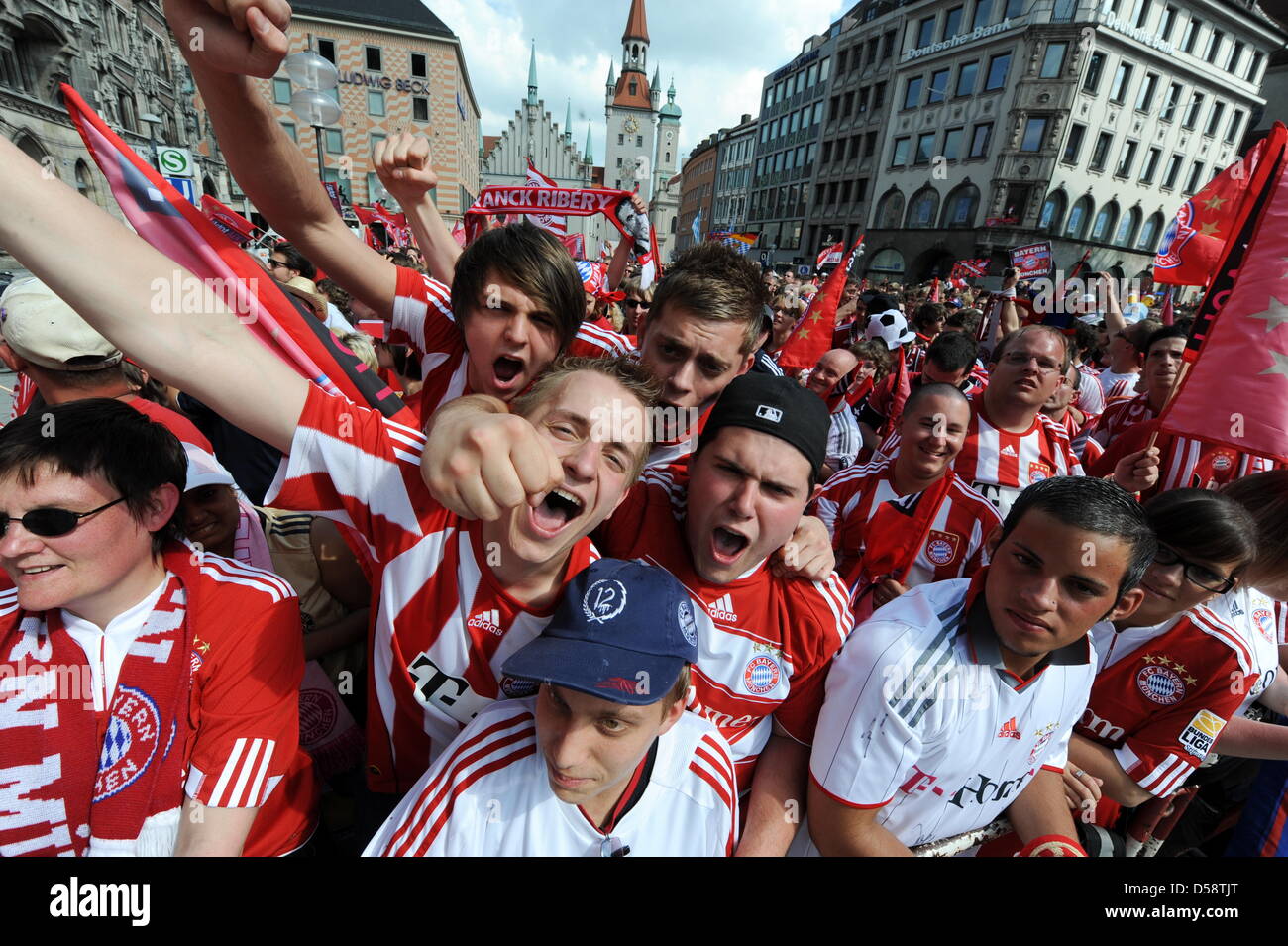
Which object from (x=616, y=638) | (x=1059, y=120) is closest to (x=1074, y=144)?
(x=1059, y=120)

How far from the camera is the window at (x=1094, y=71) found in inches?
1230

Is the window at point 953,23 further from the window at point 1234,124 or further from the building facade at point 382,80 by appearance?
the building facade at point 382,80

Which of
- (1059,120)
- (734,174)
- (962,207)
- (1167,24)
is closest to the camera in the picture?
(1059,120)

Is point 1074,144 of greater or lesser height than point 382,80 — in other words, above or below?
below

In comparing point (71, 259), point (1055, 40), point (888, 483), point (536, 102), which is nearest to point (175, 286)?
point (71, 259)

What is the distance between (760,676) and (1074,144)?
43.1m

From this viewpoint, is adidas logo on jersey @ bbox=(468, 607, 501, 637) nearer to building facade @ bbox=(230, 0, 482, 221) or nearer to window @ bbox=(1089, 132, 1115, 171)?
building facade @ bbox=(230, 0, 482, 221)

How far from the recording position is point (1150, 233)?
117 ft

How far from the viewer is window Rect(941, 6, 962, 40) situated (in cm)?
3547

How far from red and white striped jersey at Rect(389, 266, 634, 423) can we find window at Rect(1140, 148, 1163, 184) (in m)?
47.9

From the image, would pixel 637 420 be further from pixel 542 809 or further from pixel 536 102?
pixel 536 102

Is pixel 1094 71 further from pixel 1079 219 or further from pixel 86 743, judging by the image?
pixel 86 743

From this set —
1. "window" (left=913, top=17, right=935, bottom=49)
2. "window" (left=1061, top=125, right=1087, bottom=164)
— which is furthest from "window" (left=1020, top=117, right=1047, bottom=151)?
"window" (left=913, top=17, right=935, bottom=49)
